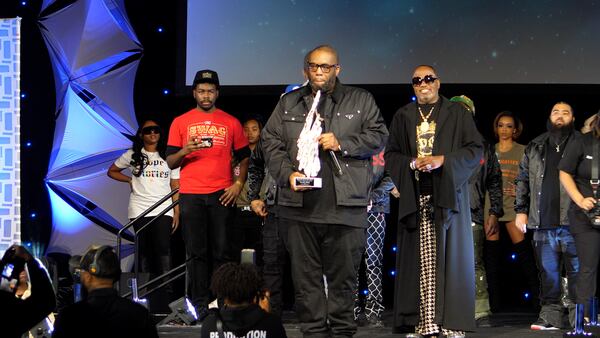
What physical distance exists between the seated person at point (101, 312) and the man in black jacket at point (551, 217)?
4.17m

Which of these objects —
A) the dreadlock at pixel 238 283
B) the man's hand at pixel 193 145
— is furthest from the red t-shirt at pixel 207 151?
the dreadlock at pixel 238 283

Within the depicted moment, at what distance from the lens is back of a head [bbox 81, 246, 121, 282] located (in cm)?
411

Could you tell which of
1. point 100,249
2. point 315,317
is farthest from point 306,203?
point 100,249

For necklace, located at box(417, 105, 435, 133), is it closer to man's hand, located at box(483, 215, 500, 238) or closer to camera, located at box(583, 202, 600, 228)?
camera, located at box(583, 202, 600, 228)

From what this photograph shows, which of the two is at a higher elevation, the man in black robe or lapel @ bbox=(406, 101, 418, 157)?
lapel @ bbox=(406, 101, 418, 157)

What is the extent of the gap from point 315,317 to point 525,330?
2182mm

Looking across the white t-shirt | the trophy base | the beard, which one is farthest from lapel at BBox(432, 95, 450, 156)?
the white t-shirt

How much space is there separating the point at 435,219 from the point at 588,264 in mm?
1283

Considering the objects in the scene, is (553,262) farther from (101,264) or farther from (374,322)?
(101,264)

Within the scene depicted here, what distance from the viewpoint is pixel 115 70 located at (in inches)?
389

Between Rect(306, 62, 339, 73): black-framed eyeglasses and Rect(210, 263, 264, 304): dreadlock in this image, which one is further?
Rect(306, 62, 339, 73): black-framed eyeglasses

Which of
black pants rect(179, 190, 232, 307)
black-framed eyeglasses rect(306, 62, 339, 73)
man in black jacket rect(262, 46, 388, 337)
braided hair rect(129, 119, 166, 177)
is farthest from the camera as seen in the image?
braided hair rect(129, 119, 166, 177)

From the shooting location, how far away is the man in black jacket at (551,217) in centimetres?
743

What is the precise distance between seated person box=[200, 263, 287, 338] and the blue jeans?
12.3 ft
